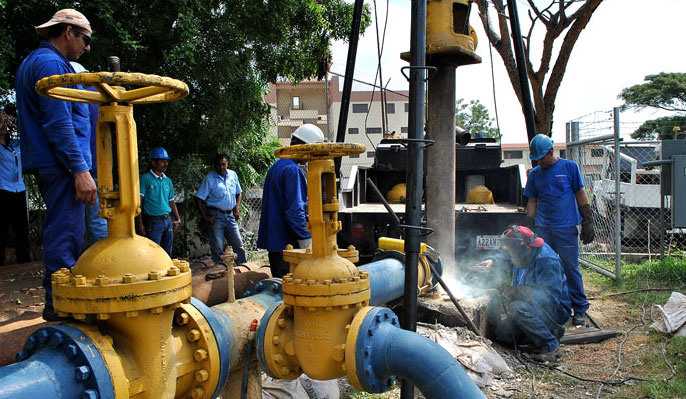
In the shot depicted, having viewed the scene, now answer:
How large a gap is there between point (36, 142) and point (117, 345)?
5.12 feet

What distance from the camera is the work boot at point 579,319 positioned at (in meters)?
5.55

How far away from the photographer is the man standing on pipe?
178 inches

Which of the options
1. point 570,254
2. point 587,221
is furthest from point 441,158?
point 587,221

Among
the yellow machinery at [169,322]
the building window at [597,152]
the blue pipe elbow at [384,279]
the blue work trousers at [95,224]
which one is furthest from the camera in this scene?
the building window at [597,152]

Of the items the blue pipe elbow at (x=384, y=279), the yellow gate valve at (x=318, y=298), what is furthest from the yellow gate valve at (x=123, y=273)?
the blue pipe elbow at (x=384, y=279)

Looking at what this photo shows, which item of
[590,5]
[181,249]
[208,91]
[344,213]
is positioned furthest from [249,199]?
[590,5]

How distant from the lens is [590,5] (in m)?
11.0

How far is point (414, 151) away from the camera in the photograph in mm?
2598

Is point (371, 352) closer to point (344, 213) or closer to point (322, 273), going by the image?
point (322, 273)

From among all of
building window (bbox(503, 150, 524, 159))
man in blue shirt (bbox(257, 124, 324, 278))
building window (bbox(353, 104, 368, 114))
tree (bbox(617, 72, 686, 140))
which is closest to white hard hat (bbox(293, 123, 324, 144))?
man in blue shirt (bbox(257, 124, 324, 278))

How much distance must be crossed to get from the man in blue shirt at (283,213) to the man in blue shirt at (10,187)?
161 inches

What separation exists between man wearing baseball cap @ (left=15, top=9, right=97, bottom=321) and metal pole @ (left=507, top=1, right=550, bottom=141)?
3.45 m

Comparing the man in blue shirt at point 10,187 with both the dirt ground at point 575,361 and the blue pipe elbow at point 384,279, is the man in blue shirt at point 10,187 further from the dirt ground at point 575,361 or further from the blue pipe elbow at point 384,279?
the blue pipe elbow at point 384,279

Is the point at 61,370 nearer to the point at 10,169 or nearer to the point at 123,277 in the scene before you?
the point at 123,277
